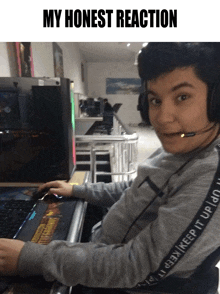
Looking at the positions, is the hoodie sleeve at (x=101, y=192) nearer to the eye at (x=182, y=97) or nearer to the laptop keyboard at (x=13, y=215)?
the laptop keyboard at (x=13, y=215)

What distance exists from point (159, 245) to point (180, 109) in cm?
28

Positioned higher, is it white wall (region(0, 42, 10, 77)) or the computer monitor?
white wall (region(0, 42, 10, 77))

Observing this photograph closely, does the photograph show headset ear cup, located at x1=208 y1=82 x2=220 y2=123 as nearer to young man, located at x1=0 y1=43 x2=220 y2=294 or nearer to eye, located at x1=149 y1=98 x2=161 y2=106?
young man, located at x1=0 y1=43 x2=220 y2=294

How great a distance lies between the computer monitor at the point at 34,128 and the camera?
0.89 meters

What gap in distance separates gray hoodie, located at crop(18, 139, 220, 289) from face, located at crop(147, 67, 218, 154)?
39 millimetres

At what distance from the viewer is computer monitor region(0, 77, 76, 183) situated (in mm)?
888

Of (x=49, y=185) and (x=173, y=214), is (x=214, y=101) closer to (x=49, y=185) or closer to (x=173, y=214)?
(x=173, y=214)

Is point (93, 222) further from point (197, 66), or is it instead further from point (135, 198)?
point (197, 66)

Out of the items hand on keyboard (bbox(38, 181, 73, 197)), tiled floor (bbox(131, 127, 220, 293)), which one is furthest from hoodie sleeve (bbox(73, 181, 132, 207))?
tiled floor (bbox(131, 127, 220, 293))

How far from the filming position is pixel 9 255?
0.49 m

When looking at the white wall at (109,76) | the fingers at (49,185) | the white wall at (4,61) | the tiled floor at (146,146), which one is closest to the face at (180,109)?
the fingers at (49,185)

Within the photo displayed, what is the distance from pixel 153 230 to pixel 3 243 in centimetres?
35

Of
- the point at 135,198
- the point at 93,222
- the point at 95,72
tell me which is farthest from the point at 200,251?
the point at 95,72

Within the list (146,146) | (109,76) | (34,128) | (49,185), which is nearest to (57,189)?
(49,185)
